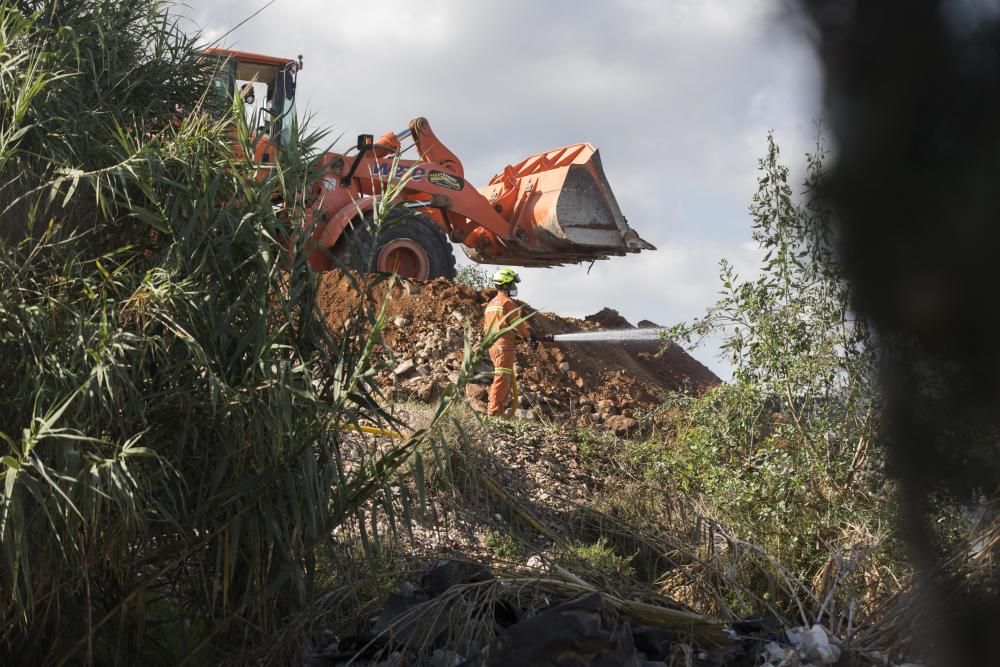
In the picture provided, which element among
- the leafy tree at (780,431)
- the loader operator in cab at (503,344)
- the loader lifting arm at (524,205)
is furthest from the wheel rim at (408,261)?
the leafy tree at (780,431)

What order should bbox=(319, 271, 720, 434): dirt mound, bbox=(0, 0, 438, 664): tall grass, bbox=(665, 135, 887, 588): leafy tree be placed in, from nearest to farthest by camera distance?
bbox=(0, 0, 438, 664): tall grass → bbox=(665, 135, 887, 588): leafy tree → bbox=(319, 271, 720, 434): dirt mound

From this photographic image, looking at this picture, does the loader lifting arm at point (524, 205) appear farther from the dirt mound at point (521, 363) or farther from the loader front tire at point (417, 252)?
the dirt mound at point (521, 363)

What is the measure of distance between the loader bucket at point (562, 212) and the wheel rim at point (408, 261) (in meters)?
1.14

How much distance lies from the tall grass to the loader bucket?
420 inches

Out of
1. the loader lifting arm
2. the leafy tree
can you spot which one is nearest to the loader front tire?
the loader lifting arm

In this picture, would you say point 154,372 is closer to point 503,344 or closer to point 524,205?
point 503,344

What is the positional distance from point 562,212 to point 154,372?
11.2 meters

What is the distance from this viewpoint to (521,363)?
14.4 metres

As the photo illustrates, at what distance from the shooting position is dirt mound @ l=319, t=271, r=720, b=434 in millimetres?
13352

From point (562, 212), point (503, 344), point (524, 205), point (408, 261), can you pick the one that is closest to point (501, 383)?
point (503, 344)

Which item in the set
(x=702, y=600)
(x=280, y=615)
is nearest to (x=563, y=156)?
(x=702, y=600)

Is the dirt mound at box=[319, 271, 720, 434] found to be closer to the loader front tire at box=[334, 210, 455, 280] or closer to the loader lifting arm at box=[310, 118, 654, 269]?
the loader front tire at box=[334, 210, 455, 280]

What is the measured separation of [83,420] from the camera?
431cm

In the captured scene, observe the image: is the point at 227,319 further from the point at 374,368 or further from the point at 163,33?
the point at 163,33
